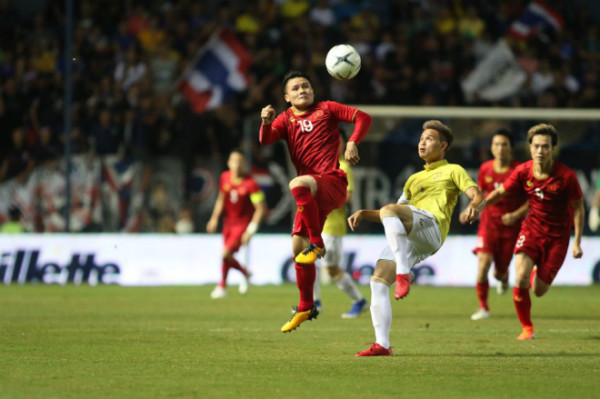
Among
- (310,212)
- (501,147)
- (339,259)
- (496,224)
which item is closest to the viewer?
(310,212)

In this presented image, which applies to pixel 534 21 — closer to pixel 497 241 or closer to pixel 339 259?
pixel 497 241

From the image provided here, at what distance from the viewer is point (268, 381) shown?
7.79 metres

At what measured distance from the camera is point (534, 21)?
27.2m

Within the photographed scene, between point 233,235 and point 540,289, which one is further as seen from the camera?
point 233,235

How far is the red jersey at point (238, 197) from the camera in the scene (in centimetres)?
1903

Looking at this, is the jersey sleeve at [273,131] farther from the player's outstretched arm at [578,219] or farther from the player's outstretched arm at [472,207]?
the player's outstretched arm at [578,219]

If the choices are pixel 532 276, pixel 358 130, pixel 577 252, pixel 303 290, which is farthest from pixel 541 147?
pixel 303 290

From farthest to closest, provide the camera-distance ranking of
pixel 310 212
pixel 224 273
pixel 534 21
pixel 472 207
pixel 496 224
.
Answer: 1. pixel 534 21
2. pixel 224 273
3. pixel 496 224
4. pixel 310 212
5. pixel 472 207

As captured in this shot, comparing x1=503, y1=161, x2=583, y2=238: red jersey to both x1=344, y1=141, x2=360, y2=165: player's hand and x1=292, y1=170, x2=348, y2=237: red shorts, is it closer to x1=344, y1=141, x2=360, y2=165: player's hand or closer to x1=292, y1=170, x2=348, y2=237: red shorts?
x1=292, y1=170, x2=348, y2=237: red shorts

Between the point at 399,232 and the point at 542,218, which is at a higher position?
the point at 399,232

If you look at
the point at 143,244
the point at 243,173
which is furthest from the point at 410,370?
the point at 143,244

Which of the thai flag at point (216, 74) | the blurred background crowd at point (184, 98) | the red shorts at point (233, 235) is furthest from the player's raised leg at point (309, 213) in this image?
the thai flag at point (216, 74)

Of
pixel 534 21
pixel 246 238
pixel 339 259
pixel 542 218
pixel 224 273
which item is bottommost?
pixel 224 273

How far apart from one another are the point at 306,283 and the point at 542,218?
270 cm
